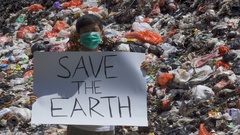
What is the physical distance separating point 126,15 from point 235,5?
157 centimetres

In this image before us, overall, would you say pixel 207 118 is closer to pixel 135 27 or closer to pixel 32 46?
pixel 135 27

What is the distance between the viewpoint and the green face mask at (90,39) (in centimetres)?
285

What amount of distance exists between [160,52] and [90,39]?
3.03 m

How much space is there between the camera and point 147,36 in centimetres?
616

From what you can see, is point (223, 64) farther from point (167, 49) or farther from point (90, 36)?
point (90, 36)

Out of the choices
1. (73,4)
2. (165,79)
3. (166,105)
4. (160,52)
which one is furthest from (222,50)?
(73,4)

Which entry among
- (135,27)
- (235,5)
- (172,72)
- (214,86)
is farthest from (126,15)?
(214,86)

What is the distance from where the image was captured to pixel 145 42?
6105 millimetres

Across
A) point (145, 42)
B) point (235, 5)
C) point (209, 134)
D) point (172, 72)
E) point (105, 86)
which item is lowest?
point (209, 134)

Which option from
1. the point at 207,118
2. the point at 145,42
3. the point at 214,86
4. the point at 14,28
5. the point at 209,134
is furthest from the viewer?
the point at 14,28

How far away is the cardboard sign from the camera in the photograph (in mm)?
2850

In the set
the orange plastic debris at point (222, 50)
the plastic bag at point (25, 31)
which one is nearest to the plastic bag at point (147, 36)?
the orange plastic debris at point (222, 50)

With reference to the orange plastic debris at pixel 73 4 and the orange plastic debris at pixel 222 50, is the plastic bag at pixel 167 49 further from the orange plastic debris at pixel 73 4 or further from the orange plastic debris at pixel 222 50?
the orange plastic debris at pixel 73 4

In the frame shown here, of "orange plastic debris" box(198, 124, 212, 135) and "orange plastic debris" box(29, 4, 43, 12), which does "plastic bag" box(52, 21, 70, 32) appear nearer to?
"orange plastic debris" box(29, 4, 43, 12)
